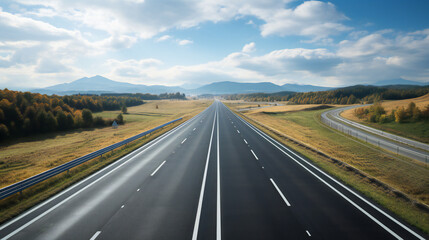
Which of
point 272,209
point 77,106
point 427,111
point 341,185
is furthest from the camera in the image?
point 77,106

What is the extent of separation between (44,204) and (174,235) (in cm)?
807

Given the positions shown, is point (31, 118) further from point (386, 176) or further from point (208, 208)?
point (386, 176)

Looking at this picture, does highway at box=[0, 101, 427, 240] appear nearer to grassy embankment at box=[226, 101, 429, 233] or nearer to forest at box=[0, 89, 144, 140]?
grassy embankment at box=[226, 101, 429, 233]

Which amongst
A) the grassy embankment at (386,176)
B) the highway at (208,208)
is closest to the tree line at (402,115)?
the grassy embankment at (386,176)

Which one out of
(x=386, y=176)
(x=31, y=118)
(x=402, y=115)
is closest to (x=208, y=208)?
(x=386, y=176)

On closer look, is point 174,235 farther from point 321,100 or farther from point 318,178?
point 321,100

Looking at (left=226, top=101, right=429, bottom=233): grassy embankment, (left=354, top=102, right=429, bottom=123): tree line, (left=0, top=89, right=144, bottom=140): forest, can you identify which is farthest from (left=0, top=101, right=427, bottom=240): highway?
(left=0, top=89, right=144, bottom=140): forest

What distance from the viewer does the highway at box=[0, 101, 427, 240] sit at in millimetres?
7852

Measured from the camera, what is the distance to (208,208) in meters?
9.65

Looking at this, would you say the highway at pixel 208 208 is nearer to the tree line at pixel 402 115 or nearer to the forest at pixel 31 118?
the tree line at pixel 402 115

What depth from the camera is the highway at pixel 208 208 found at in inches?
309

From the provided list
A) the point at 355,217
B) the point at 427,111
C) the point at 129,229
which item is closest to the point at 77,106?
the point at 129,229

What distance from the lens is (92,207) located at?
9828 mm

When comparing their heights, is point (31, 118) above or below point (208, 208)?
above
